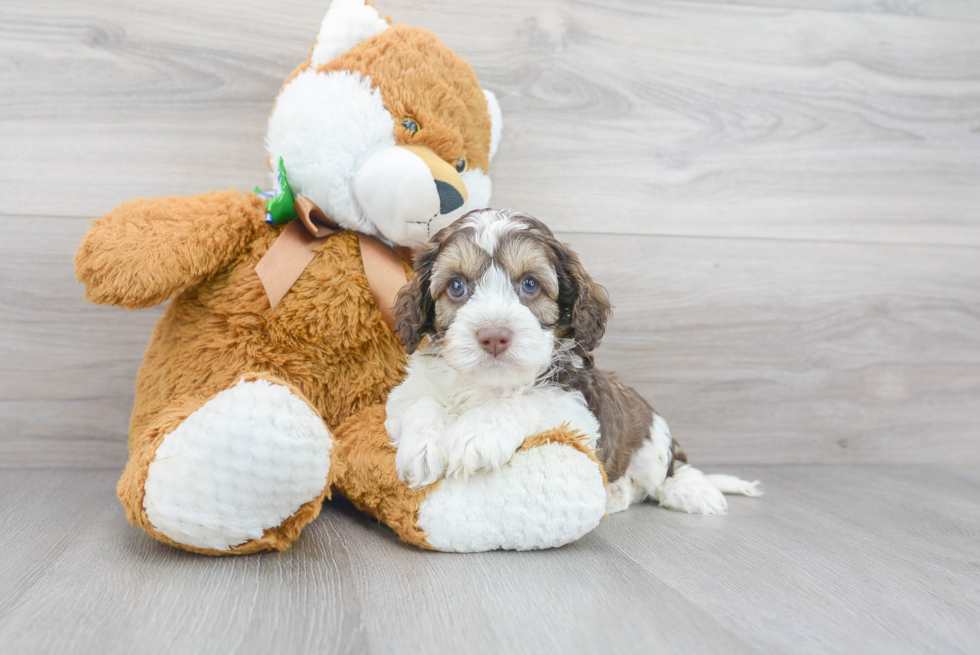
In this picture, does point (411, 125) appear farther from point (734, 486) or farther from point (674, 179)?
point (734, 486)

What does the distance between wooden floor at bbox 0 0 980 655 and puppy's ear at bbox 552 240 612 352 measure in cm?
47

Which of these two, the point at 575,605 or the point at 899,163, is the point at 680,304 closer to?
the point at 899,163

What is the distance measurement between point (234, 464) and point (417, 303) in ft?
1.73

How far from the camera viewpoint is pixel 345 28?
1758 millimetres

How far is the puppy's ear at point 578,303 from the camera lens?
1.58 meters

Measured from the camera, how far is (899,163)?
259 centimetres

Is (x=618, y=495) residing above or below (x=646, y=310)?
below

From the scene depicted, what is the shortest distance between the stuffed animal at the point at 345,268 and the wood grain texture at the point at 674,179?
0.49 meters

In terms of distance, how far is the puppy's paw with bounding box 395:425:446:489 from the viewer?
147 cm

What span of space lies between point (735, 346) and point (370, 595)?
171 cm

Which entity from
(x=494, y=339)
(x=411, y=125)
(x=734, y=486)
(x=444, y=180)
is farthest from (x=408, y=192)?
(x=734, y=486)

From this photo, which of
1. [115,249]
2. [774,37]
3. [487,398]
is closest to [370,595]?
[487,398]

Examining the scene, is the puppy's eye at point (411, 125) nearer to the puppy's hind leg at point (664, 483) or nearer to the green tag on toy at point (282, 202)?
the green tag on toy at point (282, 202)

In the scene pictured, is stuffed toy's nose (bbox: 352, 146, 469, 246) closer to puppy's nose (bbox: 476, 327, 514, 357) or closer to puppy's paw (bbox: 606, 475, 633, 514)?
puppy's nose (bbox: 476, 327, 514, 357)
